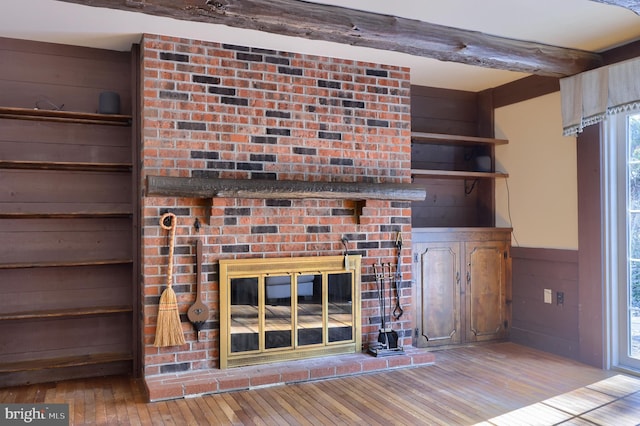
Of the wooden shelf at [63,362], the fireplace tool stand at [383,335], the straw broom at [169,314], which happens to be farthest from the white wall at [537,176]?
the wooden shelf at [63,362]

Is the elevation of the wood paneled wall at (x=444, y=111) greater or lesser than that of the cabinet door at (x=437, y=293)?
greater

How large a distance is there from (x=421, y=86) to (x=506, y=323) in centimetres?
238

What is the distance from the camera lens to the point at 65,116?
3.51 metres

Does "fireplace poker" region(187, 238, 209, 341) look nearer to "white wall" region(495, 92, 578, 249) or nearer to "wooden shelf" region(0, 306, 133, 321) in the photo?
"wooden shelf" region(0, 306, 133, 321)

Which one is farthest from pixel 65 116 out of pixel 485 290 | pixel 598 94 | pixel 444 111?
pixel 598 94

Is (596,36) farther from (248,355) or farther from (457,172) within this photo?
(248,355)

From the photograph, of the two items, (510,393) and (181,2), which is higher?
(181,2)

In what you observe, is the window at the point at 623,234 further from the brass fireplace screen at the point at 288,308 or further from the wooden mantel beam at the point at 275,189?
the brass fireplace screen at the point at 288,308

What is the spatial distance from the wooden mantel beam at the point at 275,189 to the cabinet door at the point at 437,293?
0.59m

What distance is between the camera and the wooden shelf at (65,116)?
3.36 meters

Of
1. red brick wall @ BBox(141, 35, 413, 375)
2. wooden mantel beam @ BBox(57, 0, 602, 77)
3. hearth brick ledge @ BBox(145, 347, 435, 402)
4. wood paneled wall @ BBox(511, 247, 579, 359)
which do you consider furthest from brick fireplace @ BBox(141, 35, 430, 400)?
wood paneled wall @ BBox(511, 247, 579, 359)

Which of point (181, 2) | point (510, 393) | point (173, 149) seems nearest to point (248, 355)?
point (173, 149)

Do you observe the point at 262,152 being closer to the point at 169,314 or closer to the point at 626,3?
the point at 169,314

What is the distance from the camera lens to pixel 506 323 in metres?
4.64
